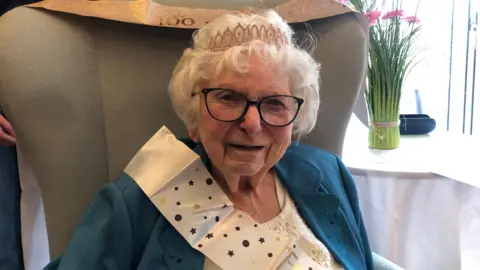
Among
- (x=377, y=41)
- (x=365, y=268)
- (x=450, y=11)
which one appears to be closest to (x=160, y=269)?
(x=365, y=268)

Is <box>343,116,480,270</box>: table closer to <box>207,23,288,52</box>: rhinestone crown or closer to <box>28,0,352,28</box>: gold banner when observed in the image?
<box>28,0,352,28</box>: gold banner

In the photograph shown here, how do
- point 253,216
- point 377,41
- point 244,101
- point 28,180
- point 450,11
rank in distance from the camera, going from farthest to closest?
point 450,11
point 377,41
point 28,180
point 253,216
point 244,101

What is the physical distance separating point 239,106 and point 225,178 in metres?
0.19

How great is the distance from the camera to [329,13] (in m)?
1.29

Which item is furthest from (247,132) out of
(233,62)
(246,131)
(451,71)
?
(451,71)

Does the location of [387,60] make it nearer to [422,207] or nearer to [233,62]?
[422,207]

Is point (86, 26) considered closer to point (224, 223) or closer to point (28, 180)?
point (28, 180)

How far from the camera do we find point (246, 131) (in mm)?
→ 1005

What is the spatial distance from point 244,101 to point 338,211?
15.8 inches

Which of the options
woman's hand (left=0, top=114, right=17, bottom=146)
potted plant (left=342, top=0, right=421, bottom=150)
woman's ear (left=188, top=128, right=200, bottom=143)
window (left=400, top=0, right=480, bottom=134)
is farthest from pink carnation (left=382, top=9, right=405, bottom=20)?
woman's hand (left=0, top=114, right=17, bottom=146)

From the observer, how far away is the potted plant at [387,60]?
158 cm

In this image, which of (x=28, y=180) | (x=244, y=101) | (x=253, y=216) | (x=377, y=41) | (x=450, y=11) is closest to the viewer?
(x=244, y=101)

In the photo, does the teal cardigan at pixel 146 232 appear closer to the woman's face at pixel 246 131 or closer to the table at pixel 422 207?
the woman's face at pixel 246 131

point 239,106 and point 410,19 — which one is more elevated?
point 410,19
